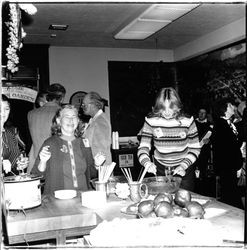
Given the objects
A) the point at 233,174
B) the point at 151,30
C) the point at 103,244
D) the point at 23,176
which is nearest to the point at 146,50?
the point at 151,30

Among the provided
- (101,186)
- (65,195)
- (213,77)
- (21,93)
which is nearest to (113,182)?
(101,186)

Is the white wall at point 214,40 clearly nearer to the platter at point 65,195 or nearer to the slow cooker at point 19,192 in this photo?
the platter at point 65,195

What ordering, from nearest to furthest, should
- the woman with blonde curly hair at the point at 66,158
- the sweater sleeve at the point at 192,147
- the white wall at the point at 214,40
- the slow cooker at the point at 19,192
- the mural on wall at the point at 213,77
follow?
the slow cooker at the point at 19,192, the woman with blonde curly hair at the point at 66,158, the sweater sleeve at the point at 192,147, the white wall at the point at 214,40, the mural on wall at the point at 213,77

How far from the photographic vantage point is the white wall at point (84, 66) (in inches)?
246

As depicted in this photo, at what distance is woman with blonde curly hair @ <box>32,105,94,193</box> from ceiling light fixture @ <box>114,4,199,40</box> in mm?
1788

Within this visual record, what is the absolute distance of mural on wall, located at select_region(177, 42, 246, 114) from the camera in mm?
5461

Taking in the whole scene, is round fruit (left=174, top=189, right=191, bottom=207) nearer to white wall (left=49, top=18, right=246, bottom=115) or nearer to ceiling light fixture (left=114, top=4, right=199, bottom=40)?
ceiling light fixture (left=114, top=4, right=199, bottom=40)

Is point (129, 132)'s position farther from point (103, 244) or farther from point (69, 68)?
point (103, 244)

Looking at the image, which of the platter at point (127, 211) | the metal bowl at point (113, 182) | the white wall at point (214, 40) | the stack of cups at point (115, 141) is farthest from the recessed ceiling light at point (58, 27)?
the platter at point (127, 211)

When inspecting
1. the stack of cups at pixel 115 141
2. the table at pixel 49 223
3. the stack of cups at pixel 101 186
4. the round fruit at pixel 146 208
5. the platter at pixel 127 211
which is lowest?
the table at pixel 49 223

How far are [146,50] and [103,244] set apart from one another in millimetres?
5977

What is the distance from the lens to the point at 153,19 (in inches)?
167

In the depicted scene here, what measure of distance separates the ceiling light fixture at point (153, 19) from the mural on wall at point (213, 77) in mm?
1379

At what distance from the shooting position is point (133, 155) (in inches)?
237
